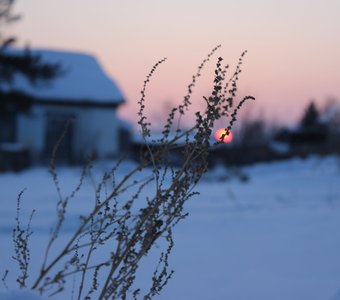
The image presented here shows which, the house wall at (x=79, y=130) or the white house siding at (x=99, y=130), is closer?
the house wall at (x=79, y=130)

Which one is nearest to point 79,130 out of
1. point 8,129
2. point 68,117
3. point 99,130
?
point 68,117

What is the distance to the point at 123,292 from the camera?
8.74 feet

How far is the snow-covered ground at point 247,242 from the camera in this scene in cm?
417

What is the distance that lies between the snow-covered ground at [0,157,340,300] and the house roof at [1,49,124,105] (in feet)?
30.8

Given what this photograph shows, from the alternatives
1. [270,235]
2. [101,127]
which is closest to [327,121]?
[101,127]

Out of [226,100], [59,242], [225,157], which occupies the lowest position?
[225,157]

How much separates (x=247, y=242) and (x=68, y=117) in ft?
53.5

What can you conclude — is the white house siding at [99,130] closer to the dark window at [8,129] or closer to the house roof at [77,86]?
the house roof at [77,86]

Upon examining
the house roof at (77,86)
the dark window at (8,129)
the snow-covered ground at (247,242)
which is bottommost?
the dark window at (8,129)

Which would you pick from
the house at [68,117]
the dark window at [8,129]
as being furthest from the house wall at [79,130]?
the dark window at [8,129]

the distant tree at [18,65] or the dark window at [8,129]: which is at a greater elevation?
the distant tree at [18,65]

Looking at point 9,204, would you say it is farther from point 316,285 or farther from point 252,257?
point 316,285

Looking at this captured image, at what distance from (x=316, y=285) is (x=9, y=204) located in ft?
21.5

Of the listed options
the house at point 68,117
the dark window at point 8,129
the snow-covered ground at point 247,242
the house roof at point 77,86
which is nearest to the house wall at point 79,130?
the house at point 68,117
